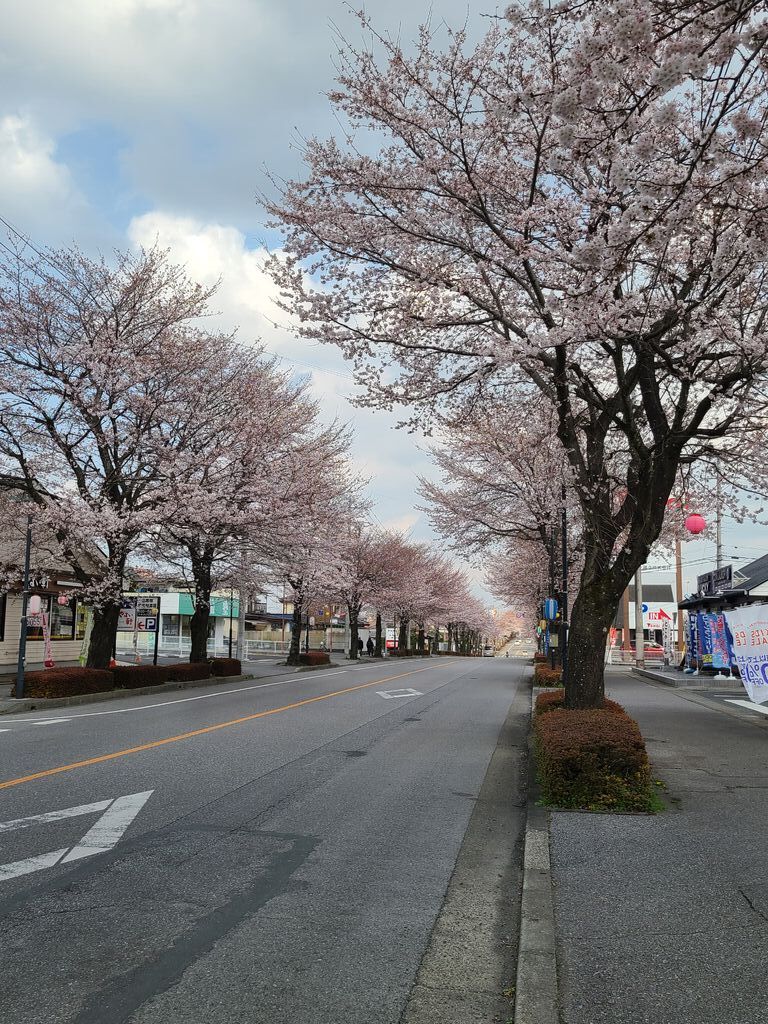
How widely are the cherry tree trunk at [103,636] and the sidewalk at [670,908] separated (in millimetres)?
17031

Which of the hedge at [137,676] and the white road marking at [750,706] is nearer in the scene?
the white road marking at [750,706]

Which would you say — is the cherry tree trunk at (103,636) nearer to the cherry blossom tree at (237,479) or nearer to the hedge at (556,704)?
the cherry blossom tree at (237,479)

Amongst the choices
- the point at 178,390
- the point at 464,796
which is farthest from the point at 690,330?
the point at 178,390

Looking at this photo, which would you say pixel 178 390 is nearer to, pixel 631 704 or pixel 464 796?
pixel 631 704

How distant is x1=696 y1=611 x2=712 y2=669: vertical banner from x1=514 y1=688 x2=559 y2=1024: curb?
2202 centimetres

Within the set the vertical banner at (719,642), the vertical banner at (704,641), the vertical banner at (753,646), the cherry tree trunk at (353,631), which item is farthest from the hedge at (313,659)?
the vertical banner at (753,646)

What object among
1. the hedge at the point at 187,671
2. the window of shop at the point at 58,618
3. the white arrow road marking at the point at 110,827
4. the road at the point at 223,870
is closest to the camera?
the road at the point at 223,870

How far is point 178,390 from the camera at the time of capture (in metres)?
21.5

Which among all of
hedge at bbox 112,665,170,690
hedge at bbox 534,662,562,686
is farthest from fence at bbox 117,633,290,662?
hedge at bbox 534,662,562,686

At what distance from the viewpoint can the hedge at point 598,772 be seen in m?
7.26

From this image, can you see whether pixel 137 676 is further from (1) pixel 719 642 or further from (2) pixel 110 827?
(1) pixel 719 642

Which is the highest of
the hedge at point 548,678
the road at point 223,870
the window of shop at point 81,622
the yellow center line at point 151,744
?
the window of shop at point 81,622

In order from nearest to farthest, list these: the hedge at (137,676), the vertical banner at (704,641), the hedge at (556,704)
A: the hedge at (556,704), the hedge at (137,676), the vertical banner at (704,641)

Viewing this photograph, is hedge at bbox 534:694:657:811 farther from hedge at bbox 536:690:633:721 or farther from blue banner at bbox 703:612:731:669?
blue banner at bbox 703:612:731:669
